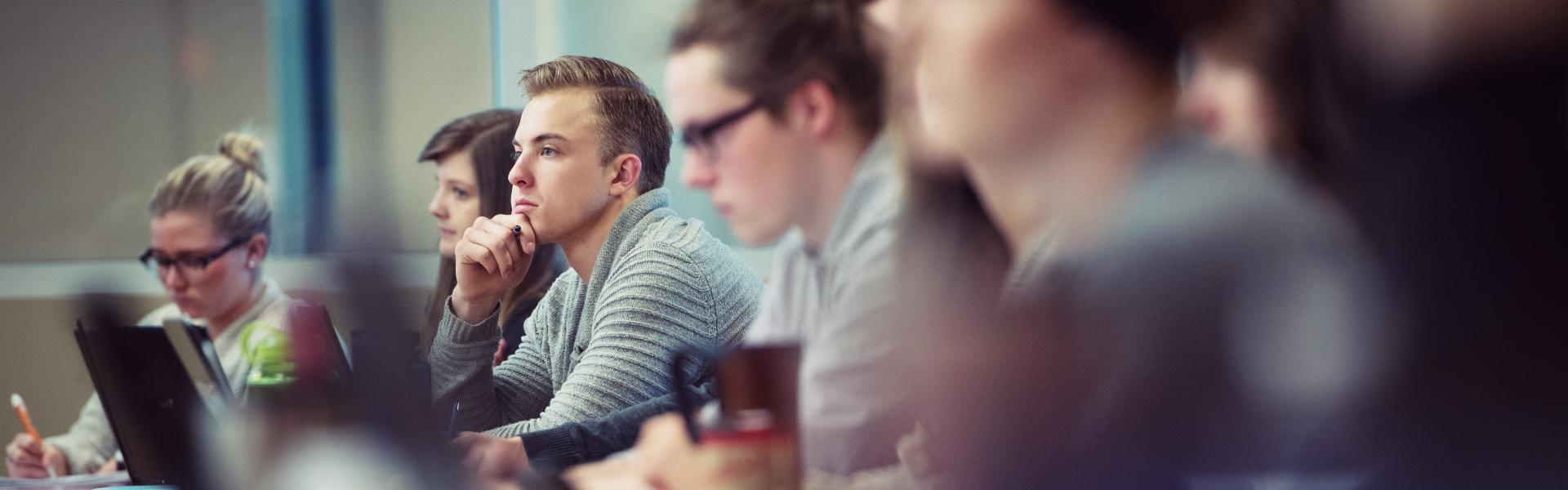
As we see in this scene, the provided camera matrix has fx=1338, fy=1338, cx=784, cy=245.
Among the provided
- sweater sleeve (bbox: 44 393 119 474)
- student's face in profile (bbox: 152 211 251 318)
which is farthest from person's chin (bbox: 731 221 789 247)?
sweater sleeve (bbox: 44 393 119 474)

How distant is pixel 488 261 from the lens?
3.23 ft

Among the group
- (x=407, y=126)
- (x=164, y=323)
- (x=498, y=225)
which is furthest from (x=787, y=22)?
(x=164, y=323)

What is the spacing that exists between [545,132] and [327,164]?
0.68 ft

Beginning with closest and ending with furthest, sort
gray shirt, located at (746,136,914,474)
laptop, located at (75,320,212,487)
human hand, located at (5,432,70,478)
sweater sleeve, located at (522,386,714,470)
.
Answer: gray shirt, located at (746,136,914,474)
sweater sleeve, located at (522,386,714,470)
laptop, located at (75,320,212,487)
human hand, located at (5,432,70,478)

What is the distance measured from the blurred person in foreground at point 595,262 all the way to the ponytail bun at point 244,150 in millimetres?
1064

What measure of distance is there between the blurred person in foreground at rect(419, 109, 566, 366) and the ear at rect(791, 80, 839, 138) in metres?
0.32


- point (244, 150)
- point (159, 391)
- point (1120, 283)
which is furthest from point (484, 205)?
point (244, 150)

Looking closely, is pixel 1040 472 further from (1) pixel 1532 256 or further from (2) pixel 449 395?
(2) pixel 449 395

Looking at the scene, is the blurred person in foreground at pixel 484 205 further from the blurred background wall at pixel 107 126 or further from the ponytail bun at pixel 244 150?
the ponytail bun at pixel 244 150

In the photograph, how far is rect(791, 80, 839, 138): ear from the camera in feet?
2.36

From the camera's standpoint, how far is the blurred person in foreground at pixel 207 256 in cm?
176

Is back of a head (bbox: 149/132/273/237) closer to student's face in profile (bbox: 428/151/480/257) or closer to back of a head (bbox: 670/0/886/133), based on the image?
student's face in profile (bbox: 428/151/480/257)

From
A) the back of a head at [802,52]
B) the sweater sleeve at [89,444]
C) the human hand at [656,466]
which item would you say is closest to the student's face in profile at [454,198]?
the human hand at [656,466]

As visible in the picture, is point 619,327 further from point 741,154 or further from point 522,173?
point 741,154
